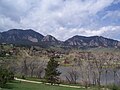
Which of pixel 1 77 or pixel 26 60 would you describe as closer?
pixel 1 77

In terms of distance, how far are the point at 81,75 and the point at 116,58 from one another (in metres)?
61.7

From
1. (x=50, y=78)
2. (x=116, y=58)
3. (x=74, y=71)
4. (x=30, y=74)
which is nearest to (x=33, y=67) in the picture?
(x=30, y=74)

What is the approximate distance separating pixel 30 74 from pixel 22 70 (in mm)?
3401

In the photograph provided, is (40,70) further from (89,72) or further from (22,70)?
(89,72)

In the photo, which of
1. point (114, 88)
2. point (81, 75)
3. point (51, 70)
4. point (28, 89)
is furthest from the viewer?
point (81, 75)

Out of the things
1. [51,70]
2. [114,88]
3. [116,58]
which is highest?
[116,58]

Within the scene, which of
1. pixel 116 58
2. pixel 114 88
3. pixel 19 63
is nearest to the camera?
pixel 114 88

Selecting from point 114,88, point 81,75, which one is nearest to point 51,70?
point 114,88

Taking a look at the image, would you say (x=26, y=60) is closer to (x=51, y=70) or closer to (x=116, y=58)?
(x=51, y=70)

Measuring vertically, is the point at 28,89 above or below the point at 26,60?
below

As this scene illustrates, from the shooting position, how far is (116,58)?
481 feet

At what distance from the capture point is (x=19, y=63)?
99438 mm

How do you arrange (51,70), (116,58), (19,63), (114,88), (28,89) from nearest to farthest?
(28,89) < (114,88) < (51,70) < (19,63) < (116,58)

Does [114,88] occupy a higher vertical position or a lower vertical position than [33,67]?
lower
